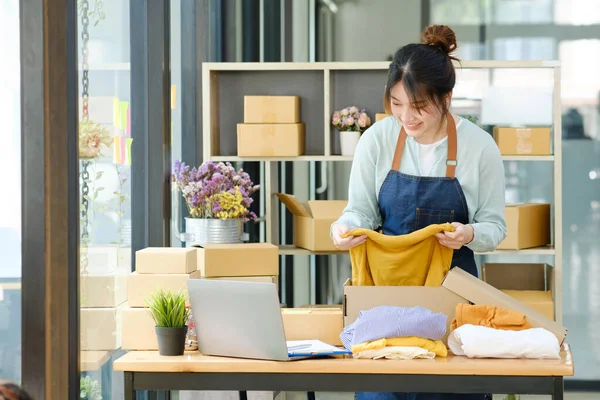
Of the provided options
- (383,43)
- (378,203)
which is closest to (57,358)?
(378,203)

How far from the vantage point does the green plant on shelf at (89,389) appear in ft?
9.19

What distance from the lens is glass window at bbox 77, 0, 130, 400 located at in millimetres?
2838

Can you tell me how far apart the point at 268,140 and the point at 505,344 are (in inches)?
90.5

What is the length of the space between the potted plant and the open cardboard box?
0.42 meters

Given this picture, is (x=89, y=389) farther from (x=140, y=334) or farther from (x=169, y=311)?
(x=169, y=311)

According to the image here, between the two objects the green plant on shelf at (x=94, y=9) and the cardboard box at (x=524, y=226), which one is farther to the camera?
the cardboard box at (x=524, y=226)

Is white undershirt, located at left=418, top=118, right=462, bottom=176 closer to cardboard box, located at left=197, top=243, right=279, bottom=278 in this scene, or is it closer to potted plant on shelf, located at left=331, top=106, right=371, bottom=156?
cardboard box, located at left=197, top=243, right=279, bottom=278

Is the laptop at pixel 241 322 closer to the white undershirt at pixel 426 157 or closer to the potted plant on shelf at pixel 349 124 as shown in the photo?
the white undershirt at pixel 426 157

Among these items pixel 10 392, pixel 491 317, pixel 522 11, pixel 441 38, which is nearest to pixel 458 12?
pixel 522 11

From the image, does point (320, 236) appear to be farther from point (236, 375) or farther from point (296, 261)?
point (236, 375)

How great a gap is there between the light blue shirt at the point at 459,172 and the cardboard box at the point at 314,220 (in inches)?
58.7

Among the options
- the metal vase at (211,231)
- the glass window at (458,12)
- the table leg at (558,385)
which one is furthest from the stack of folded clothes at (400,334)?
the glass window at (458,12)

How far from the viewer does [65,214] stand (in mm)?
2520

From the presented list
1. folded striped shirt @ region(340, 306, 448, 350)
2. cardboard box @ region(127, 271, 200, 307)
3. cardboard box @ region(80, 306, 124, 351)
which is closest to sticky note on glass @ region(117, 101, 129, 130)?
cardboard box @ region(80, 306, 124, 351)
